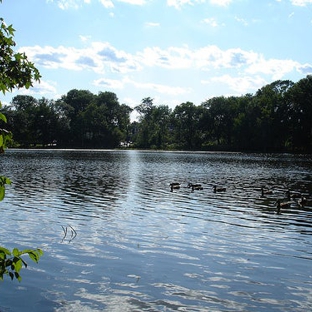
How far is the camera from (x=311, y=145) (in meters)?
126

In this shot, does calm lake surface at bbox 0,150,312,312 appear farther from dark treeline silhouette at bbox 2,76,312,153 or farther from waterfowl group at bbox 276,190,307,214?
dark treeline silhouette at bbox 2,76,312,153

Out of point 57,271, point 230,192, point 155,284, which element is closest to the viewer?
point 155,284

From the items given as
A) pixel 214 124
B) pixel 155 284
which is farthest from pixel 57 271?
pixel 214 124

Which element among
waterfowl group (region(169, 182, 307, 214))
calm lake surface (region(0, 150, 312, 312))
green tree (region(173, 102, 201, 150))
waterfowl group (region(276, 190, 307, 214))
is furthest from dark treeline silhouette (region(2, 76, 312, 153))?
calm lake surface (region(0, 150, 312, 312))

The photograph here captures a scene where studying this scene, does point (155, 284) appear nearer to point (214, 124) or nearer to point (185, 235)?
point (185, 235)

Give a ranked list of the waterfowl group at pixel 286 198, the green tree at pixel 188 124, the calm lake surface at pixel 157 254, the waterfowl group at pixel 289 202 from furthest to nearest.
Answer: the green tree at pixel 188 124 < the waterfowl group at pixel 286 198 < the waterfowl group at pixel 289 202 < the calm lake surface at pixel 157 254

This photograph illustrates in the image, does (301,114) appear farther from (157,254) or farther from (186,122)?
(157,254)

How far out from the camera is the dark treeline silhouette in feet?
420

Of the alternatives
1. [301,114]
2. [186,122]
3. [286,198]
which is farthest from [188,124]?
[286,198]

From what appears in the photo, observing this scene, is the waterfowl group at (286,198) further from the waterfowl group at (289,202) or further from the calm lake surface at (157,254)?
the calm lake surface at (157,254)

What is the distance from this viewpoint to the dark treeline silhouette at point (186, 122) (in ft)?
420

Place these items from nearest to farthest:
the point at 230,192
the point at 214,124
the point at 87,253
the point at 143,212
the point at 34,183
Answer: the point at 87,253 < the point at 143,212 < the point at 230,192 < the point at 34,183 < the point at 214,124

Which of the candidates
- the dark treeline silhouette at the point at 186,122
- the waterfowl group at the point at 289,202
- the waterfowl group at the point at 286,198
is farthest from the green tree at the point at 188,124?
the waterfowl group at the point at 289,202

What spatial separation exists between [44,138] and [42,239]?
149142 mm
